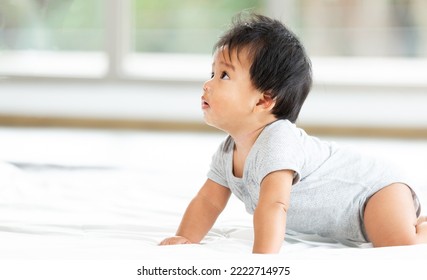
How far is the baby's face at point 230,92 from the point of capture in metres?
1.55

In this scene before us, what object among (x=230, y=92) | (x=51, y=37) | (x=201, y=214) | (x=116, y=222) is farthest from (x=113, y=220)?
(x=51, y=37)

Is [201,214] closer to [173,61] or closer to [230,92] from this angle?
[230,92]

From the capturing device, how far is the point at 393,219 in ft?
5.00

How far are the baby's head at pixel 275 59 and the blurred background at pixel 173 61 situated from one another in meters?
2.98

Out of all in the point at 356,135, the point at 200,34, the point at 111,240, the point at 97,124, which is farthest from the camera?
the point at 200,34

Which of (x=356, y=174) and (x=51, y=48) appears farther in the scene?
(x=51, y=48)

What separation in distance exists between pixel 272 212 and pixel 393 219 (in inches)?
10.1

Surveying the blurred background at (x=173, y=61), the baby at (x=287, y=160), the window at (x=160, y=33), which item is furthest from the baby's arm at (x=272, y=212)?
the window at (x=160, y=33)

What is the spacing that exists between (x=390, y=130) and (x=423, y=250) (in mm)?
3271

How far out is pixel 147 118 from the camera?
480cm

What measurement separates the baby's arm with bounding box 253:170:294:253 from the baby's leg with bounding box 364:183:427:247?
20 cm

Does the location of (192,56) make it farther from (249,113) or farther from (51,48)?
(249,113)

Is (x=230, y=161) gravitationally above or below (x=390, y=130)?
above

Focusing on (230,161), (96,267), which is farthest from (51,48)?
(96,267)
